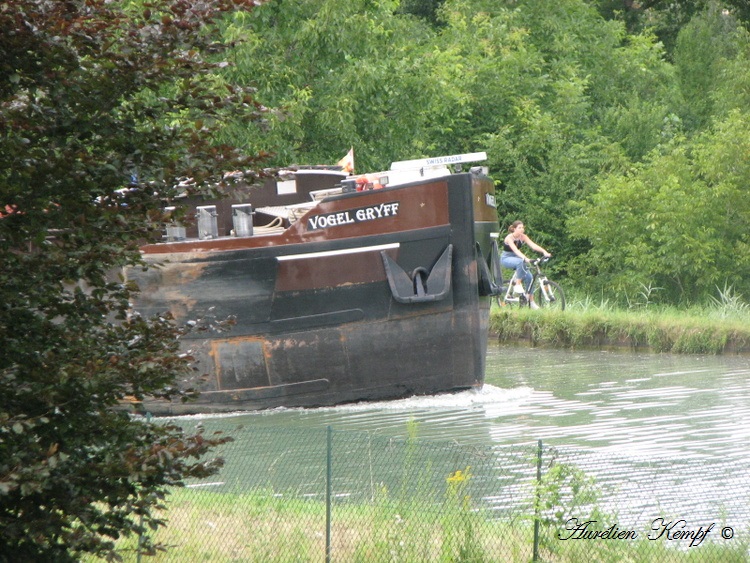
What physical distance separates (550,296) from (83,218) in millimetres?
17422

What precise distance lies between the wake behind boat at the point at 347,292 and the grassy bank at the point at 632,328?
505 cm

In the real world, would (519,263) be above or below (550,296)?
above

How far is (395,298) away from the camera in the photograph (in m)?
13.7

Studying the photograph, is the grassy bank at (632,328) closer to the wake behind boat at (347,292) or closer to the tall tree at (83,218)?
the wake behind boat at (347,292)

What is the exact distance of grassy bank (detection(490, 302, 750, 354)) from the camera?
18.0 metres

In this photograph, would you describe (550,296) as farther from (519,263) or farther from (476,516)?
(476,516)

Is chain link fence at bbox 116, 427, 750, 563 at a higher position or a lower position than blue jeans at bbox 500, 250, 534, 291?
lower

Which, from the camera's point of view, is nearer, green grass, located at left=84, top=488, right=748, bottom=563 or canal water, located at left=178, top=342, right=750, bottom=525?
green grass, located at left=84, top=488, right=748, bottom=563

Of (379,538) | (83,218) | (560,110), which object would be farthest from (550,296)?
(83,218)

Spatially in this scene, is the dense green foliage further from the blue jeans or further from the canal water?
the canal water

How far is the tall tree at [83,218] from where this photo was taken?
181 inches

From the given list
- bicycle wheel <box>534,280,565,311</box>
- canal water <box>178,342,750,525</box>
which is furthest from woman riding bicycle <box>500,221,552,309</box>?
canal water <box>178,342,750,525</box>

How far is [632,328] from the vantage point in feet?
61.9

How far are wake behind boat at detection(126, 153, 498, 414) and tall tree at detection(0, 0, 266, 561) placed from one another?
865cm
